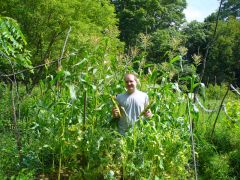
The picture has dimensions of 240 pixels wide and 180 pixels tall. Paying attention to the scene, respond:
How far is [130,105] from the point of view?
16.4ft

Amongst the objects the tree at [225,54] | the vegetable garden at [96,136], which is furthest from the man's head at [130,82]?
the tree at [225,54]

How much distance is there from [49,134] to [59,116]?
0.25 m

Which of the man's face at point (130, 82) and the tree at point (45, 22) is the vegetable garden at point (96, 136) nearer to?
the man's face at point (130, 82)

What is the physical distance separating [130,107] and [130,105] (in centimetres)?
3

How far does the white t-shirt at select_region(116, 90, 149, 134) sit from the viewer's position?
4980mm

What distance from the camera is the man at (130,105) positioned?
16.2ft

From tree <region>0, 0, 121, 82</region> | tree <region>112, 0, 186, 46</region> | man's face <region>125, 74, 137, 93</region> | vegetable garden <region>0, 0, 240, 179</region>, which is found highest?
tree <region>112, 0, 186, 46</region>

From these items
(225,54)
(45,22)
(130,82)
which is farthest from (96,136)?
(225,54)

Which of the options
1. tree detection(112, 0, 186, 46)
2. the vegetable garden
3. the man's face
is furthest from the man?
tree detection(112, 0, 186, 46)

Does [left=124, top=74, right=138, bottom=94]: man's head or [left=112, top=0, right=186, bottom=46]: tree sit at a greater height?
[left=112, top=0, right=186, bottom=46]: tree

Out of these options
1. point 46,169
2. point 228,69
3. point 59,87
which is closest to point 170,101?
point 59,87

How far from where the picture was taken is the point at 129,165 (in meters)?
4.30

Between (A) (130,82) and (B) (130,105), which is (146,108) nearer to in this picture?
(B) (130,105)

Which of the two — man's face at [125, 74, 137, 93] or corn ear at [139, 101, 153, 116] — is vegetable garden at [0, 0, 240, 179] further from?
man's face at [125, 74, 137, 93]
